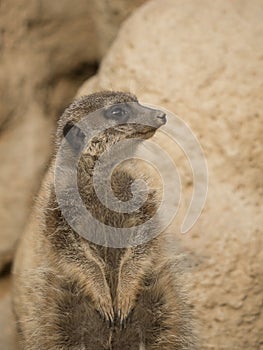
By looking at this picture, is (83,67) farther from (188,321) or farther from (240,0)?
(188,321)

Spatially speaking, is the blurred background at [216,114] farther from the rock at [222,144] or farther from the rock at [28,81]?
the rock at [28,81]

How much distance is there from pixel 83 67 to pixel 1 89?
0.61 meters

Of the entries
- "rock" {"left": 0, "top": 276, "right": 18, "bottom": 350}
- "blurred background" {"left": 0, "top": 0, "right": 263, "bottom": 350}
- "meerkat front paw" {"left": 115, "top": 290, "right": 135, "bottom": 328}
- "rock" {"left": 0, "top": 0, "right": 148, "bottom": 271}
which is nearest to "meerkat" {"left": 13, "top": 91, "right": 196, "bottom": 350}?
"meerkat front paw" {"left": 115, "top": 290, "right": 135, "bottom": 328}

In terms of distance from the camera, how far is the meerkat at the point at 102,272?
9.03 ft

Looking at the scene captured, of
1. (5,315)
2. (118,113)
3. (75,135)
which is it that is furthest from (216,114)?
(5,315)

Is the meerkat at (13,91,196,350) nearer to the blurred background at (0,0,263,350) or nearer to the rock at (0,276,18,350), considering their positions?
the blurred background at (0,0,263,350)

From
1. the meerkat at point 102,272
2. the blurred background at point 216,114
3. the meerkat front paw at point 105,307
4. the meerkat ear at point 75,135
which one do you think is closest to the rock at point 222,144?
the blurred background at point 216,114

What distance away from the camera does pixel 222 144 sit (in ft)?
12.3

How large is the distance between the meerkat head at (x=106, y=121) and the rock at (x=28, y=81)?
5.93ft

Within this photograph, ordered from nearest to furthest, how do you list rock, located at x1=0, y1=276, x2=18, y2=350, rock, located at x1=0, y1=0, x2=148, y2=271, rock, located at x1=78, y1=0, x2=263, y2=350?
1. rock, located at x1=78, y1=0, x2=263, y2=350
2. rock, located at x1=0, y1=276, x2=18, y2=350
3. rock, located at x1=0, y1=0, x2=148, y2=271

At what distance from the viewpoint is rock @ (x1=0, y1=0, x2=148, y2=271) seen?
4.63 m

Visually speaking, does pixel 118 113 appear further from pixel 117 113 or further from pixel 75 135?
pixel 75 135

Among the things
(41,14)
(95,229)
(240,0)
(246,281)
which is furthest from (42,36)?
(95,229)

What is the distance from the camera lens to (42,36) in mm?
4742
